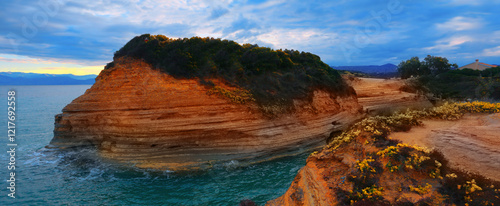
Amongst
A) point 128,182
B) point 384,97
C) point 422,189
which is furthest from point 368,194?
point 384,97

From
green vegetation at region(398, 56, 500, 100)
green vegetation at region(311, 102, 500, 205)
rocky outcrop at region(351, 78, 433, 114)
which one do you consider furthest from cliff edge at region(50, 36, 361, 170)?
green vegetation at region(398, 56, 500, 100)

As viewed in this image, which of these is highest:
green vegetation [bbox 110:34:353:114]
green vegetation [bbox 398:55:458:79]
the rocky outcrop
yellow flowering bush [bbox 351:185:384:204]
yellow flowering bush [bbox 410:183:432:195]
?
green vegetation [bbox 398:55:458:79]

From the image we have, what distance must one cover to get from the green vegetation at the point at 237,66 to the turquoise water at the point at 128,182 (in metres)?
5.59

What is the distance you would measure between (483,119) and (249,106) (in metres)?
12.1

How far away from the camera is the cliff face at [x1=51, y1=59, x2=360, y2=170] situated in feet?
52.6

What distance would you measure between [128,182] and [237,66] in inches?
441

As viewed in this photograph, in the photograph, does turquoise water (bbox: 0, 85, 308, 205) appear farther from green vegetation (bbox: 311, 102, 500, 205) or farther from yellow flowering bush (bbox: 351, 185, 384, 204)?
yellow flowering bush (bbox: 351, 185, 384, 204)

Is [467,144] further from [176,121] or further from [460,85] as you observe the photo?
[460,85]

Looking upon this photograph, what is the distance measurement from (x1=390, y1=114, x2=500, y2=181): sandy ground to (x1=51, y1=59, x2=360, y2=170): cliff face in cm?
993

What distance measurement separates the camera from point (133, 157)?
1593 cm

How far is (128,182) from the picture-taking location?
544 inches

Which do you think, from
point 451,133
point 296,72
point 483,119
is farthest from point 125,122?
point 483,119

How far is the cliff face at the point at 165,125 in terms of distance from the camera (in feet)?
52.6

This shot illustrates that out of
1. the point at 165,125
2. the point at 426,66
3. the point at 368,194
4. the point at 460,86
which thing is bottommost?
the point at 368,194
